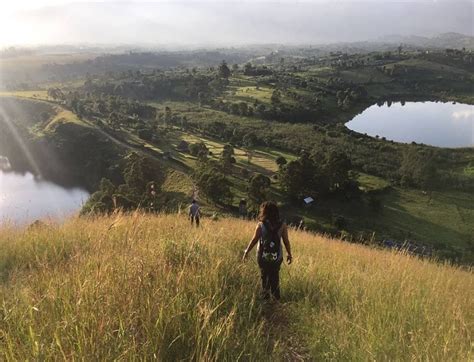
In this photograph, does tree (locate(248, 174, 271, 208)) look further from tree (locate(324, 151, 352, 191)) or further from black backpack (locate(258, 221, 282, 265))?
black backpack (locate(258, 221, 282, 265))

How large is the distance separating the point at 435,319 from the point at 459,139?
130 metres

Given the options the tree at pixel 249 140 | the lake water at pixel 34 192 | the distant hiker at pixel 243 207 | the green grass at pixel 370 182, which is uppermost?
the tree at pixel 249 140

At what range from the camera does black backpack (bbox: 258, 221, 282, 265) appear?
17.9ft

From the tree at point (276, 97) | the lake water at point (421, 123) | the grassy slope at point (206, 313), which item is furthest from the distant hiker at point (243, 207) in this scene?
the tree at point (276, 97)

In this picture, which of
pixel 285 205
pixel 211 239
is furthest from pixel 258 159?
pixel 211 239

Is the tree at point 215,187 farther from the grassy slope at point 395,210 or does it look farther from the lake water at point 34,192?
the lake water at point 34,192

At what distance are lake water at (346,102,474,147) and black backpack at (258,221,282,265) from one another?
113 metres

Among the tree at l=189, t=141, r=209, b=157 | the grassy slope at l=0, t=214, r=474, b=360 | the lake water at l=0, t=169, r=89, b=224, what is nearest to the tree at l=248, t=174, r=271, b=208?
the tree at l=189, t=141, r=209, b=157

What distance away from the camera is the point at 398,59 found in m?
196

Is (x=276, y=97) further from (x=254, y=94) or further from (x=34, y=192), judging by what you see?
(x=34, y=192)

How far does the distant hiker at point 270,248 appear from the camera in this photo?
5.21 m

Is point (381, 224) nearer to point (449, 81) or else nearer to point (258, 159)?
point (258, 159)

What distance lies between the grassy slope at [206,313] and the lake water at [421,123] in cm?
11335

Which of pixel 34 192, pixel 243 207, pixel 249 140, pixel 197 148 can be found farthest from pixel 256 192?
pixel 34 192
